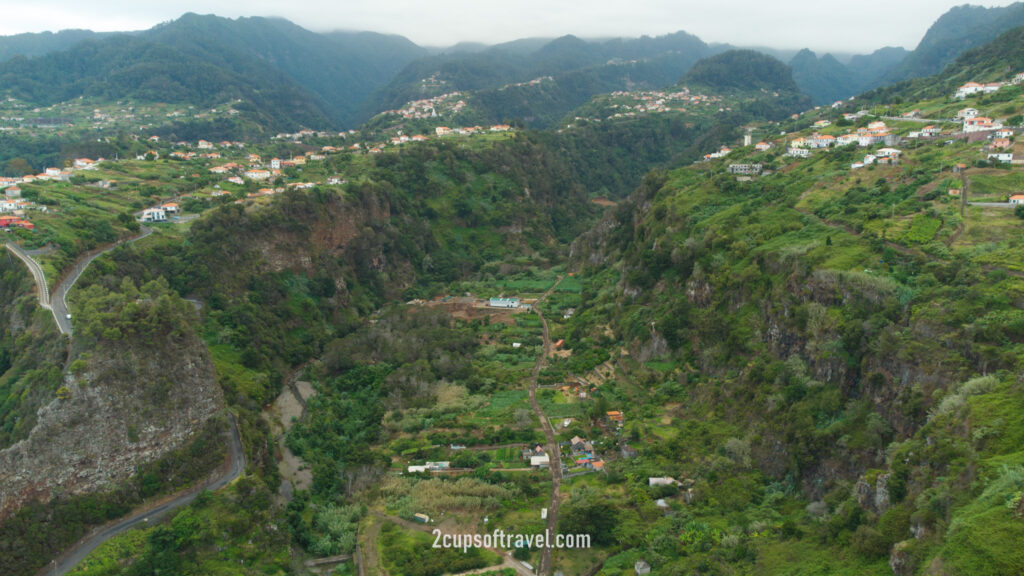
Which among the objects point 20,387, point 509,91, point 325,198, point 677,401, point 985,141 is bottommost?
point 677,401

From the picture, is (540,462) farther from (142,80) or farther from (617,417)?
(142,80)

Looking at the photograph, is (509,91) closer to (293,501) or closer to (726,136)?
(726,136)

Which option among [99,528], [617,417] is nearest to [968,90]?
[617,417]

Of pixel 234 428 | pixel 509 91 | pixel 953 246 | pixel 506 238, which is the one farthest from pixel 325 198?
pixel 509 91

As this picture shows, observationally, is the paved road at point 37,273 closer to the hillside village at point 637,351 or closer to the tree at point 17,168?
the hillside village at point 637,351

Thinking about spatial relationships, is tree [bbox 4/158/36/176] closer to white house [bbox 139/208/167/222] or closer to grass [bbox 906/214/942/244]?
white house [bbox 139/208/167/222]

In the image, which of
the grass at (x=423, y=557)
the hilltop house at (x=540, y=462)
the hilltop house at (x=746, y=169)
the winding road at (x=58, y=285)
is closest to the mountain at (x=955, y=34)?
the hilltop house at (x=746, y=169)
